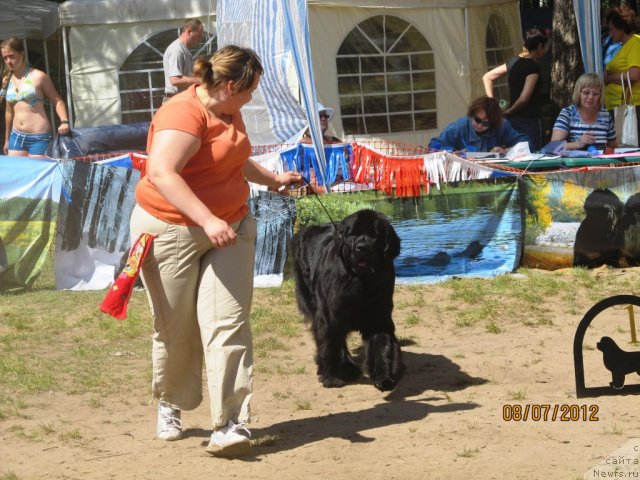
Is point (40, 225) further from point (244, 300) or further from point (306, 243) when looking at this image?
point (244, 300)

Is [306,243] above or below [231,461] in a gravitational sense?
above

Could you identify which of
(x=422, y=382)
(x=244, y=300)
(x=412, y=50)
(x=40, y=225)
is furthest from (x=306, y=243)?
(x=412, y=50)

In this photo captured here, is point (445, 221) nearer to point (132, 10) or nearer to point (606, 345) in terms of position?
point (606, 345)

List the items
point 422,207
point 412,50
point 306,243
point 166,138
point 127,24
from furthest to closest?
1. point 127,24
2. point 412,50
3. point 422,207
4. point 306,243
5. point 166,138

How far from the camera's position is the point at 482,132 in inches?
403

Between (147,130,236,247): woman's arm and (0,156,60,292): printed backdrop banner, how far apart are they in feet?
15.7

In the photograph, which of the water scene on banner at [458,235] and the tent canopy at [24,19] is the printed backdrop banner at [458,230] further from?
the tent canopy at [24,19]

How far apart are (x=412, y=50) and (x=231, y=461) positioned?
9.68 meters

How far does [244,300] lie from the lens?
4660 millimetres

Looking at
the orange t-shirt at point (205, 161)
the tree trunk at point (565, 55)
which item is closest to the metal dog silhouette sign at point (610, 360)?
the orange t-shirt at point (205, 161)

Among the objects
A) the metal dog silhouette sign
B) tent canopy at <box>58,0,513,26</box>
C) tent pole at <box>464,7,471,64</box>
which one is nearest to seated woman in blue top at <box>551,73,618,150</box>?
tent pole at <box>464,7,471,64</box>

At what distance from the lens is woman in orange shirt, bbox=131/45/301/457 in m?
4.47

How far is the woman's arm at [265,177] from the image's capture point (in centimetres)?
503

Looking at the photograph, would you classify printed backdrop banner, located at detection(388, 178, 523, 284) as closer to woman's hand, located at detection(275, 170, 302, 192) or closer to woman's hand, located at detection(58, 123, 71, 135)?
woman's hand, located at detection(275, 170, 302, 192)
